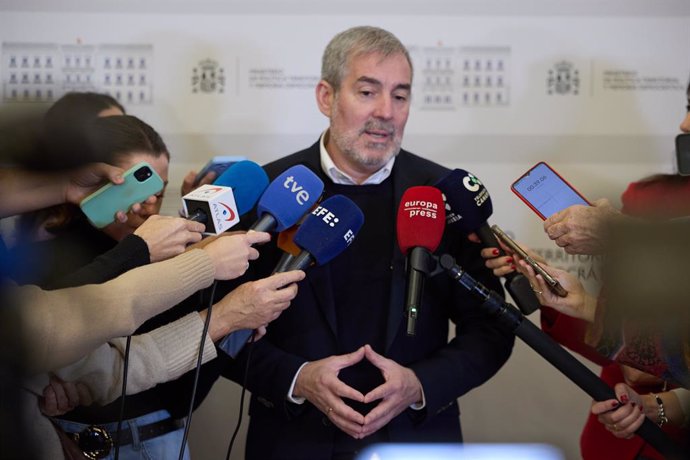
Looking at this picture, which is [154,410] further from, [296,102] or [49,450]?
[296,102]

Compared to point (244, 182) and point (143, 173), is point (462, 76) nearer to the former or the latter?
point (244, 182)

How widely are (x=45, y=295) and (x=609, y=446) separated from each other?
1.71 metres

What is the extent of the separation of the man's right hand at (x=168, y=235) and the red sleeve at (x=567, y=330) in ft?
3.46

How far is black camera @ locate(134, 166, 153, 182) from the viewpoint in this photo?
1.98 m

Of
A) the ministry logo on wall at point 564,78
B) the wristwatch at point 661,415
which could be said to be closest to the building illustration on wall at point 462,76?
the ministry logo on wall at point 564,78

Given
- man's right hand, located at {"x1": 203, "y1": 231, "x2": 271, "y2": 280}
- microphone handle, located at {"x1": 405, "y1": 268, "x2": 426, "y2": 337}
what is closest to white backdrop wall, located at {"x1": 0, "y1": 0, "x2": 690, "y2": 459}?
man's right hand, located at {"x1": 203, "y1": 231, "x2": 271, "y2": 280}

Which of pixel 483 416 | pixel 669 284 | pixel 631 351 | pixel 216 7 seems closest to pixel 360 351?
pixel 631 351

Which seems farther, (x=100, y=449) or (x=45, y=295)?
(x=100, y=449)

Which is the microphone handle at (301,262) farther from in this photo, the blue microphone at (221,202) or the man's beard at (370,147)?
the man's beard at (370,147)

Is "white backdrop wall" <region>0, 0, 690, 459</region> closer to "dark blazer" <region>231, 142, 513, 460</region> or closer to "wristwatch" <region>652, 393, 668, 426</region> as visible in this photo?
"dark blazer" <region>231, 142, 513, 460</region>

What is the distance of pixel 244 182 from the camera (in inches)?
79.2

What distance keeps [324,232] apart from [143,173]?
51 cm

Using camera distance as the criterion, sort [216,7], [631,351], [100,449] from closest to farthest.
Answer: [631,351], [100,449], [216,7]

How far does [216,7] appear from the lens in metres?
3.03
